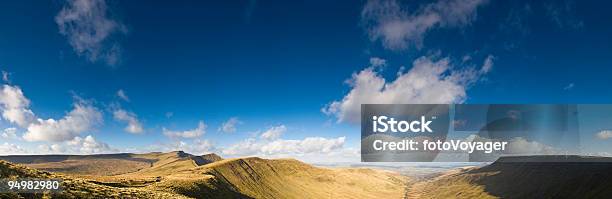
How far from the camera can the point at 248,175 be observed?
187250mm

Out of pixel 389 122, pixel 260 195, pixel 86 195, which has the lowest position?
pixel 260 195

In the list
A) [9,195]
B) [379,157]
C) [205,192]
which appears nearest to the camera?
[9,195]

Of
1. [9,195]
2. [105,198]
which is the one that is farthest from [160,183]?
[9,195]

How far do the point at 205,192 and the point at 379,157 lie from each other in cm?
6313

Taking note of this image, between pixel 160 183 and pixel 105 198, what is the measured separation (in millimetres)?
36315

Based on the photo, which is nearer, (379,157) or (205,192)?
(205,192)

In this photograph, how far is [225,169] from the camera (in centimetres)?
16638

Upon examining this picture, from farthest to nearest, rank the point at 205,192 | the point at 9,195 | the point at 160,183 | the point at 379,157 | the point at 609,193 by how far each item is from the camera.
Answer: the point at 609,193, the point at 379,157, the point at 205,192, the point at 160,183, the point at 9,195

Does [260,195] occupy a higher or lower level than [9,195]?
lower

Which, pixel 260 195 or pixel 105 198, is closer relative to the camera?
pixel 105 198

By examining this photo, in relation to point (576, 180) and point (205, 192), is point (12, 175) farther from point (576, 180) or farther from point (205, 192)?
point (576, 180)

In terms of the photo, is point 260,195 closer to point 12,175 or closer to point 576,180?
point 12,175

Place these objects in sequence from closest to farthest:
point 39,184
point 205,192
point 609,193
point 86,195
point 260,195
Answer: point 39,184
point 86,195
point 205,192
point 609,193
point 260,195

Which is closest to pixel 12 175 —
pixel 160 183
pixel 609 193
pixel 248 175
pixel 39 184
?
pixel 39 184
